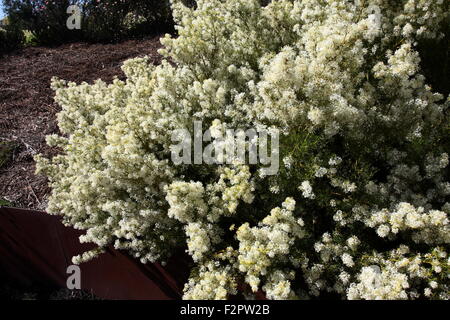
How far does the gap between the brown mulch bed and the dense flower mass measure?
170 centimetres

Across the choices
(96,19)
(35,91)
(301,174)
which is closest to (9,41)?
(96,19)

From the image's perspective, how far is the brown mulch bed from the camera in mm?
4793

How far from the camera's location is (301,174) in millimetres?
2623

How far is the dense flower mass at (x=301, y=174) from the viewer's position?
7.78ft

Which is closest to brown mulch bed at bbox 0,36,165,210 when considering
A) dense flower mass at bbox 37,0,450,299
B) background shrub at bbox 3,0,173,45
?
background shrub at bbox 3,0,173,45

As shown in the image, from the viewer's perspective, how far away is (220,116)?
3.11 meters

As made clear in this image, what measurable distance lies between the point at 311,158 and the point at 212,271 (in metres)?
0.90

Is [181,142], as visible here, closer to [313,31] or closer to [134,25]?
[313,31]

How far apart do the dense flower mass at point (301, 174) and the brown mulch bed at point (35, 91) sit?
1.70 meters

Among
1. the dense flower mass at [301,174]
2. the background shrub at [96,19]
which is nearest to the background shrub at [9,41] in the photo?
the background shrub at [96,19]

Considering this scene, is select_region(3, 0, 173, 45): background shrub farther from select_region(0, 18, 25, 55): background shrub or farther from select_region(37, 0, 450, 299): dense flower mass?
select_region(37, 0, 450, 299): dense flower mass

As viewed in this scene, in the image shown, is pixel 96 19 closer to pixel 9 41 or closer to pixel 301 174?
pixel 9 41

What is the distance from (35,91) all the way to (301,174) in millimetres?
5118

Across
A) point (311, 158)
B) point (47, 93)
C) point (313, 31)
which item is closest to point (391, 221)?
point (311, 158)
